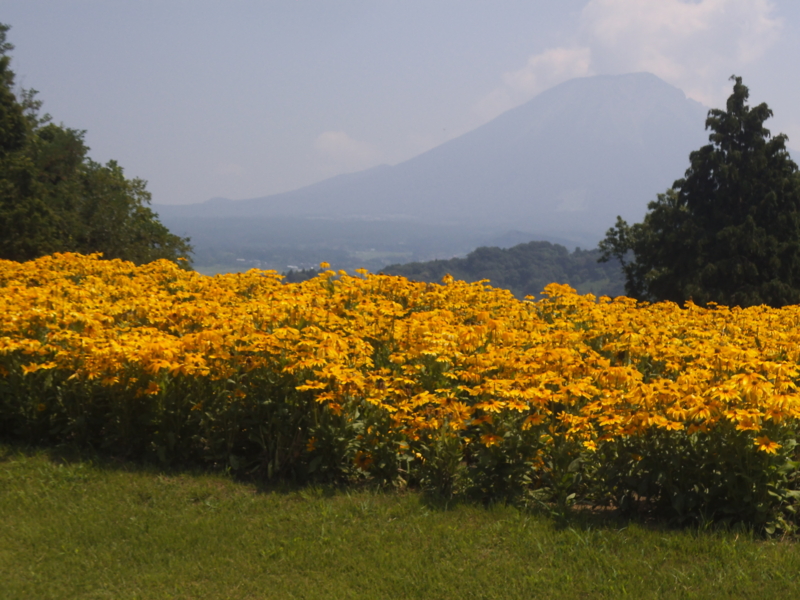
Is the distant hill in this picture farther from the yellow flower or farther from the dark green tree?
the yellow flower

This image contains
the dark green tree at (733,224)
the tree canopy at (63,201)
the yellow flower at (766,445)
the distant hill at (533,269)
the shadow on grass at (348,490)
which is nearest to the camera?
the yellow flower at (766,445)

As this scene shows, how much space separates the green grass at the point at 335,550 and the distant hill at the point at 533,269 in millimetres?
63744

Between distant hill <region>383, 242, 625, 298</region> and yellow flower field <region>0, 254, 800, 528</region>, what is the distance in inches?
2433

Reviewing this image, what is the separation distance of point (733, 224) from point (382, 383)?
2477 centimetres

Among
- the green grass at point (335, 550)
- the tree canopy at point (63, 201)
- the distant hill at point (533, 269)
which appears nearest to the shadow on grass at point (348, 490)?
the green grass at point (335, 550)

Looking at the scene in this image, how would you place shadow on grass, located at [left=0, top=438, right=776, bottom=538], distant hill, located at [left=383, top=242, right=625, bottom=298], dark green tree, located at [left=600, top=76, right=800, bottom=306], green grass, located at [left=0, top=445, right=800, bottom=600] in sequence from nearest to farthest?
green grass, located at [left=0, top=445, right=800, bottom=600], shadow on grass, located at [left=0, top=438, right=776, bottom=538], dark green tree, located at [left=600, top=76, right=800, bottom=306], distant hill, located at [left=383, top=242, right=625, bottom=298]

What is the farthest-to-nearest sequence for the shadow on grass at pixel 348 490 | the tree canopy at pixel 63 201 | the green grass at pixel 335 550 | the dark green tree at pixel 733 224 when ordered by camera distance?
the dark green tree at pixel 733 224
the tree canopy at pixel 63 201
the shadow on grass at pixel 348 490
the green grass at pixel 335 550

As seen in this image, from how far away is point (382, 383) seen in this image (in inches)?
198

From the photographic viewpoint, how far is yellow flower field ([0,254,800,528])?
418 cm

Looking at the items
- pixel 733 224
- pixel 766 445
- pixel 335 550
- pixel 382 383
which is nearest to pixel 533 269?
pixel 733 224

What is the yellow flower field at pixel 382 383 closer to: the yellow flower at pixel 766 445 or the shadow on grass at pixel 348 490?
the yellow flower at pixel 766 445

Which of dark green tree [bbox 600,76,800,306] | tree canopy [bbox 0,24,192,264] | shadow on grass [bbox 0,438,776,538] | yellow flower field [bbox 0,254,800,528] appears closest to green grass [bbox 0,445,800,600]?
shadow on grass [bbox 0,438,776,538]

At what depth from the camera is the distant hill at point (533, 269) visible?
75000 mm

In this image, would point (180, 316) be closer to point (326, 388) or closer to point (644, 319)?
point (326, 388)
